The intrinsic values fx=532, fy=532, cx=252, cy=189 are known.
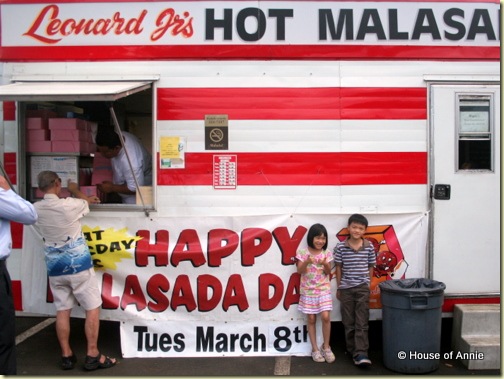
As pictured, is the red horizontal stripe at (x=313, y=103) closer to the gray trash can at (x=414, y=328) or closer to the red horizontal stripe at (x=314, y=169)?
the red horizontal stripe at (x=314, y=169)

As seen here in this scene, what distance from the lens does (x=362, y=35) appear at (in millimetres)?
5195

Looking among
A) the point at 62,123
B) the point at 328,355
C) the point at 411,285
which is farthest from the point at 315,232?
the point at 62,123

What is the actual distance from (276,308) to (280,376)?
66cm

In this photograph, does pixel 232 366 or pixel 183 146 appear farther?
pixel 183 146

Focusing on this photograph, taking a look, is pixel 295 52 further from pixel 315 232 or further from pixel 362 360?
pixel 362 360

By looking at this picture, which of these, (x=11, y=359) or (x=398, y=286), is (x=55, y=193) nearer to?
(x=11, y=359)

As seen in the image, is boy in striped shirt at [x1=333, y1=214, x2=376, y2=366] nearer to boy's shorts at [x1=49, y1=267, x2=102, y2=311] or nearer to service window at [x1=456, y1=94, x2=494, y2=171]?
service window at [x1=456, y1=94, x2=494, y2=171]

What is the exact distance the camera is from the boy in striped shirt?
4.87 metres

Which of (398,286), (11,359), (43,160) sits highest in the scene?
(43,160)

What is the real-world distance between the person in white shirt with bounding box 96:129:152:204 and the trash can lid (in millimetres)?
2592

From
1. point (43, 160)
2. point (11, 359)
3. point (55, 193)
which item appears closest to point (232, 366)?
point (11, 359)

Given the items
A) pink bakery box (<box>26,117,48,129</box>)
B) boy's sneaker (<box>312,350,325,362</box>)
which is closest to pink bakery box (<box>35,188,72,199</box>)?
pink bakery box (<box>26,117,48,129</box>)

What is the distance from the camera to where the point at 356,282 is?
16.0 ft

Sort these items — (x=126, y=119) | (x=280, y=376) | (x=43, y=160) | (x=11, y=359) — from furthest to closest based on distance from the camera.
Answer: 1. (x=126, y=119)
2. (x=43, y=160)
3. (x=280, y=376)
4. (x=11, y=359)
